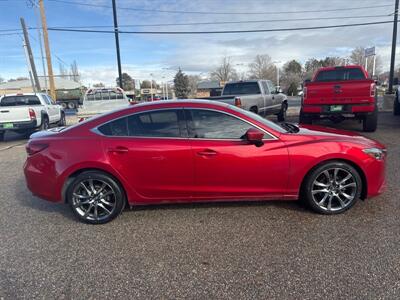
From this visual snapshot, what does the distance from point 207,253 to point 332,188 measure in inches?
72.2

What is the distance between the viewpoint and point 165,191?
3934 millimetres

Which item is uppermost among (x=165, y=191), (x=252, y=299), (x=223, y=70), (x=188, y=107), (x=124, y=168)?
(x=223, y=70)

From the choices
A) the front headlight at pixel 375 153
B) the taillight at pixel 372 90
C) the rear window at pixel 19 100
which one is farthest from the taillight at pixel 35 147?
the rear window at pixel 19 100

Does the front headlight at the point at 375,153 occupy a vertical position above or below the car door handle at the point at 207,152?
below

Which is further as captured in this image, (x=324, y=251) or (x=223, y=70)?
(x=223, y=70)

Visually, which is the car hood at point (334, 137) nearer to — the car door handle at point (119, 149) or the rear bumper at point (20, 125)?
the car door handle at point (119, 149)

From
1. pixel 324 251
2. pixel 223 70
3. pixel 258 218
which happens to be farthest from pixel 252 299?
pixel 223 70

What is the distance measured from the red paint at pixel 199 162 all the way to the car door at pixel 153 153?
0.04 ft

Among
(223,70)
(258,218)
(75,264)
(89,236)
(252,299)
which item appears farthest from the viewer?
(223,70)

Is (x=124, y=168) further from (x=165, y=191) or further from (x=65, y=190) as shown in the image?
(x=65, y=190)

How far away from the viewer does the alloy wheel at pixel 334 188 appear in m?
3.89

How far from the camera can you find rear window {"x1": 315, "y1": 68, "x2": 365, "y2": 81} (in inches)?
390

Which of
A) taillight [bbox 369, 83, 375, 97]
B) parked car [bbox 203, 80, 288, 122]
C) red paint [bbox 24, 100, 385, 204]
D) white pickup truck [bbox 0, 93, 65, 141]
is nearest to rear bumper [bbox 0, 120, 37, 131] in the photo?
white pickup truck [bbox 0, 93, 65, 141]

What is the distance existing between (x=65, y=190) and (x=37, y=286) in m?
1.42
